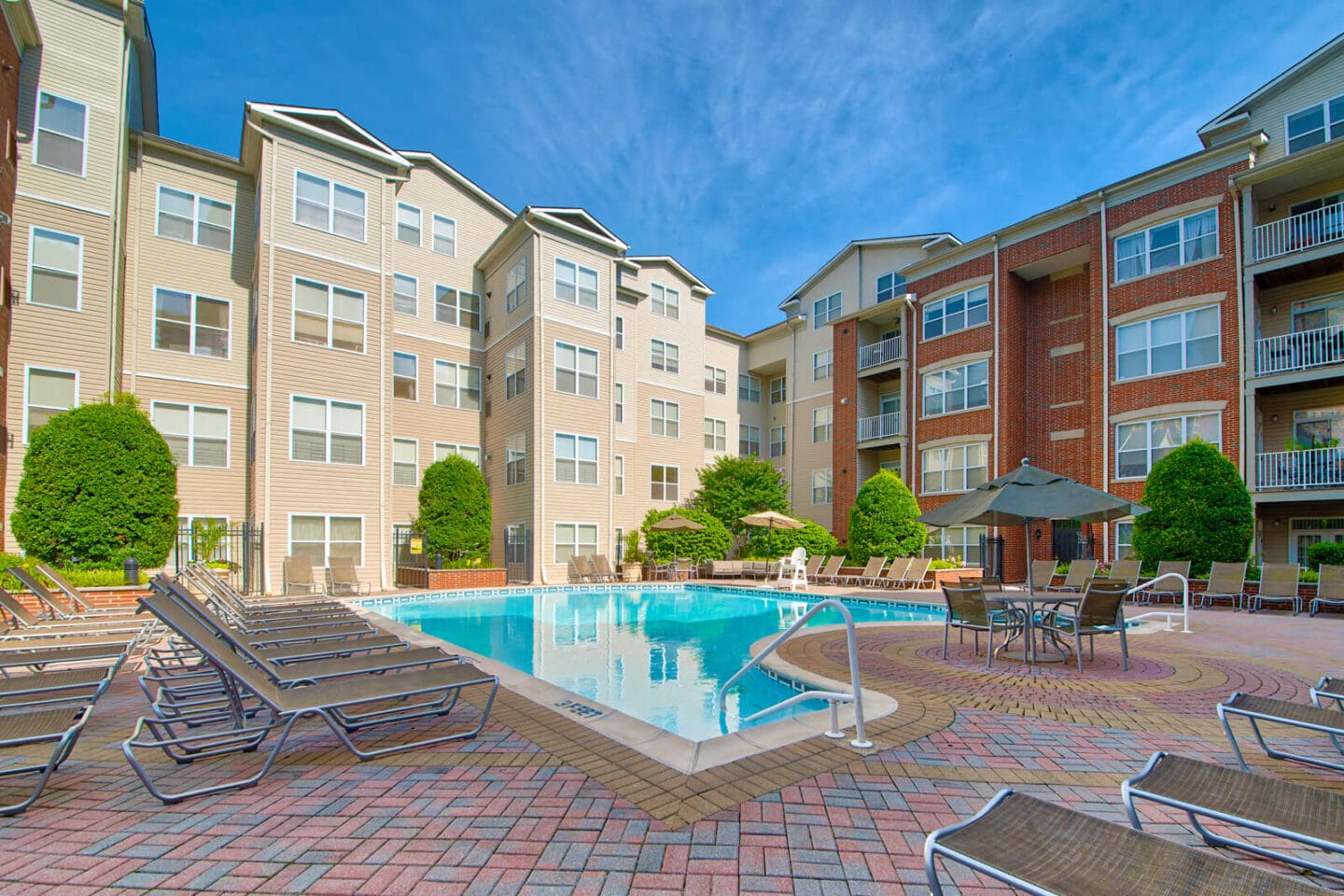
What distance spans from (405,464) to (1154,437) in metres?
22.0

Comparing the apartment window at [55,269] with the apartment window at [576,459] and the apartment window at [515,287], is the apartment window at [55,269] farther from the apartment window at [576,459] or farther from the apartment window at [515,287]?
the apartment window at [576,459]

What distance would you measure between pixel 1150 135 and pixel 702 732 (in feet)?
85.6

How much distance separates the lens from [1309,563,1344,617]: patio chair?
40.3ft

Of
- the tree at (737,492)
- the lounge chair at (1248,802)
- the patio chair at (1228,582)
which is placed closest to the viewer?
the lounge chair at (1248,802)

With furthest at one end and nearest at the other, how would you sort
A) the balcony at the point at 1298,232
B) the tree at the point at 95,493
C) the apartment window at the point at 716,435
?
the apartment window at the point at 716,435, the balcony at the point at 1298,232, the tree at the point at 95,493

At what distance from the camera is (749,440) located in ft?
107

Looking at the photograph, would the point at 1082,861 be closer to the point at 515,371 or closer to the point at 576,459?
the point at 576,459

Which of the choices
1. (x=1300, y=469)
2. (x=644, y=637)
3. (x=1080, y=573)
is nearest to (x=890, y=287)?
(x=1300, y=469)

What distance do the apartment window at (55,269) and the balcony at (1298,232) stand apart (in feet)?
93.9

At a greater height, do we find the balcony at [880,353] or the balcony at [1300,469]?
the balcony at [880,353]

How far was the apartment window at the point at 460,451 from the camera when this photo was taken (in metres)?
22.2

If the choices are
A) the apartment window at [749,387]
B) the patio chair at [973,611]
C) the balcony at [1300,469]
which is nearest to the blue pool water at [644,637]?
the patio chair at [973,611]

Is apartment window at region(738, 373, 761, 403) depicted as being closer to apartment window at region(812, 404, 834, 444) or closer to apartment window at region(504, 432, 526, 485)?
apartment window at region(812, 404, 834, 444)

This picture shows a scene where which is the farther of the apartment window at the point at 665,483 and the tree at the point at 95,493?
the apartment window at the point at 665,483
